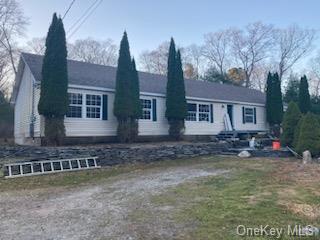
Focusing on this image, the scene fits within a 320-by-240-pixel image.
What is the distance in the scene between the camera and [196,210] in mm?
5656

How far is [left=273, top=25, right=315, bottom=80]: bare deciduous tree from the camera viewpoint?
43.2 meters

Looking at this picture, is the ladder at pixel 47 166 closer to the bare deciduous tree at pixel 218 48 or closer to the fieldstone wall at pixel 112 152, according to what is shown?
the fieldstone wall at pixel 112 152

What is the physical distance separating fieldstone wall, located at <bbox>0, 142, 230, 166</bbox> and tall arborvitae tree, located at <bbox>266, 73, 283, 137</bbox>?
9.30 metres

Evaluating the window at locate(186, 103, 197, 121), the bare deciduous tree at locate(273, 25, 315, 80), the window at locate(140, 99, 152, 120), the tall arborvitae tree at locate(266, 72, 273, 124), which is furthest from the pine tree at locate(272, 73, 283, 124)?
the bare deciduous tree at locate(273, 25, 315, 80)

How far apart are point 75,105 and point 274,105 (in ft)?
50.2

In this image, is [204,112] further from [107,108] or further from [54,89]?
[54,89]

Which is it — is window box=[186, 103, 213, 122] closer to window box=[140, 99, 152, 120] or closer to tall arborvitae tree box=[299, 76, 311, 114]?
window box=[140, 99, 152, 120]

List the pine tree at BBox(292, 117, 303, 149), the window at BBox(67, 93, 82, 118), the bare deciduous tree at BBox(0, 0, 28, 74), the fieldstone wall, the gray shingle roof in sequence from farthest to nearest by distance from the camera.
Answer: the bare deciduous tree at BBox(0, 0, 28, 74) → the gray shingle roof → the pine tree at BBox(292, 117, 303, 149) → the window at BBox(67, 93, 82, 118) → the fieldstone wall

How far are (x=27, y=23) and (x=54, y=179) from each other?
3030 cm

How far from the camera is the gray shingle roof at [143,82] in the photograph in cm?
1534

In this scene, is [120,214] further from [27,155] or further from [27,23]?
[27,23]

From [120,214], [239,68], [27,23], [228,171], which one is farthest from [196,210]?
[239,68]

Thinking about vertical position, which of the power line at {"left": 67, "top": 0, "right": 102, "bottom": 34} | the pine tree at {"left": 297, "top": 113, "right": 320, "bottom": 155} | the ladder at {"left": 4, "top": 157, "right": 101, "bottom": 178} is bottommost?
the ladder at {"left": 4, "top": 157, "right": 101, "bottom": 178}

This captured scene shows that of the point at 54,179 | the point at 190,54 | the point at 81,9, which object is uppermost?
the point at 190,54
